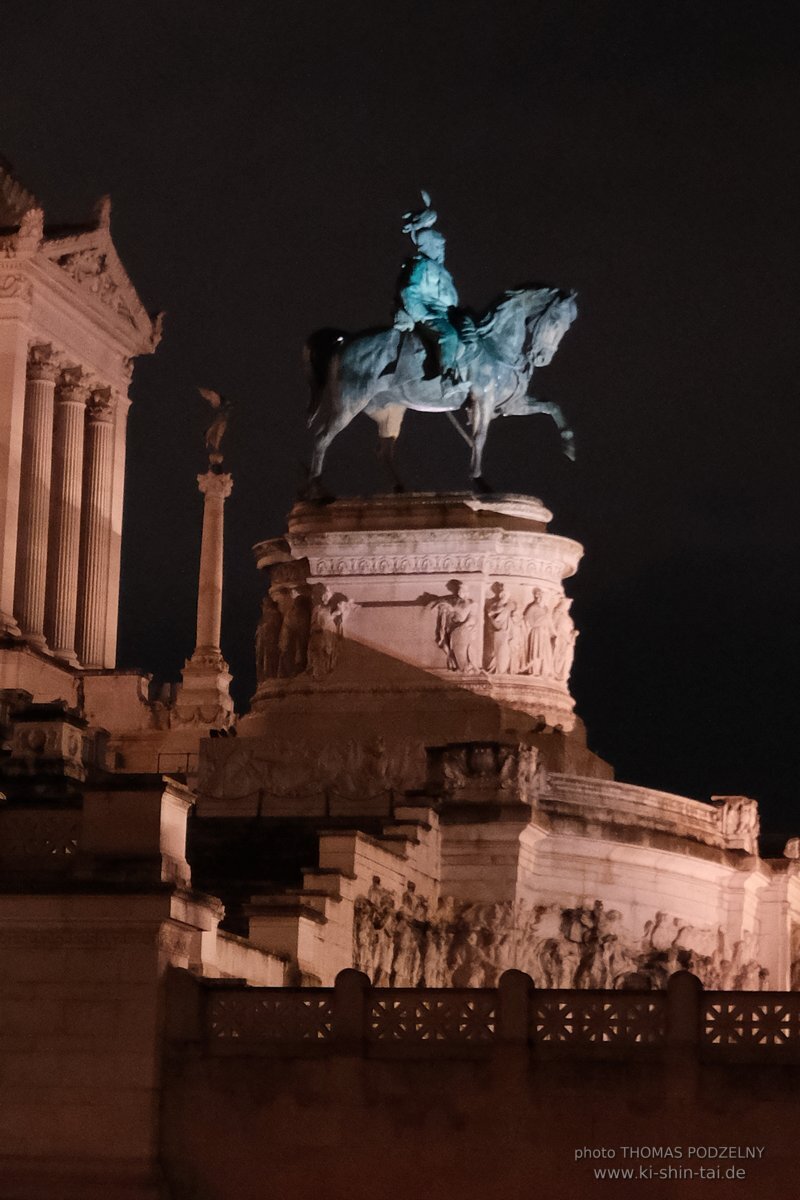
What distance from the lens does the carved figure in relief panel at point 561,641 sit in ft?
208

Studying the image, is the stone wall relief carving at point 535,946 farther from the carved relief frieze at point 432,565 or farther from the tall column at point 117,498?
the tall column at point 117,498

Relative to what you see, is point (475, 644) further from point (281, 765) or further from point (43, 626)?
point (43, 626)

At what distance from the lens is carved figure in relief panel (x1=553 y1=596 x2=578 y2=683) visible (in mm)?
63344

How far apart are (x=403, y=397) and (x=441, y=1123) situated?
99.0 feet

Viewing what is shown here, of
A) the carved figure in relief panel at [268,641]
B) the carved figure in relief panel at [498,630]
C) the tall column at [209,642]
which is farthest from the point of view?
the tall column at [209,642]

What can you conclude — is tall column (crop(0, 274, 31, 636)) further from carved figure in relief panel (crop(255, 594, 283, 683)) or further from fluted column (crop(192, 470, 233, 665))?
carved figure in relief panel (crop(255, 594, 283, 683))

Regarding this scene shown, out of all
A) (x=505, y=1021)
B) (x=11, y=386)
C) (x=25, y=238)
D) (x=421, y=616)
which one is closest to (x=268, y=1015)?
(x=505, y=1021)

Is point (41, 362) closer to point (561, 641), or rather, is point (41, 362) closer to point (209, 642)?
point (209, 642)

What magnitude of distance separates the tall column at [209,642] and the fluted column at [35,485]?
4.63 metres

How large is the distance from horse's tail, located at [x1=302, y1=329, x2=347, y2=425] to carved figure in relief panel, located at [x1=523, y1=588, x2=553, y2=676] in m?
6.01

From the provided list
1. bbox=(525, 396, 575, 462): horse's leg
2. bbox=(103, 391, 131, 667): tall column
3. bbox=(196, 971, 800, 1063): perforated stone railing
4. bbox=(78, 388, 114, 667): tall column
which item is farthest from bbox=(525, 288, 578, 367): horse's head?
bbox=(196, 971, 800, 1063): perforated stone railing

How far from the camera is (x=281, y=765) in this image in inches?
2306

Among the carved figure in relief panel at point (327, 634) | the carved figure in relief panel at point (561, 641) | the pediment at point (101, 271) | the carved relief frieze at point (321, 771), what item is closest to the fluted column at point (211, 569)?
the pediment at point (101, 271)

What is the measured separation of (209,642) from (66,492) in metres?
8.23
